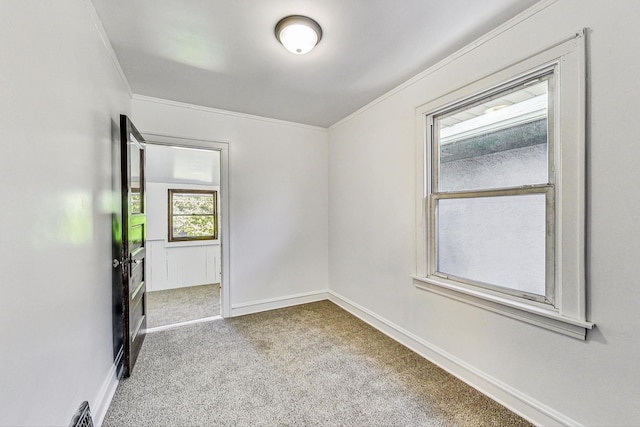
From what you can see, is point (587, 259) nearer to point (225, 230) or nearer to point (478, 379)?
point (478, 379)

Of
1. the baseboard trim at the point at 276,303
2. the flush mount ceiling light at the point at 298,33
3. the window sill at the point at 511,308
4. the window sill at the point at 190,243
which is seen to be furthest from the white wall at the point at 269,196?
the window sill at the point at 190,243

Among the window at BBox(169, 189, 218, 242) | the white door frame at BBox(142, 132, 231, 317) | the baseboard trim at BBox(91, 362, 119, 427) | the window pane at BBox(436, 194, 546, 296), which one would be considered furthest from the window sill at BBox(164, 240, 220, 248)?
the window pane at BBox(436, 194, 546, 296)

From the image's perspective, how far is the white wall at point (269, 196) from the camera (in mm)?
3201

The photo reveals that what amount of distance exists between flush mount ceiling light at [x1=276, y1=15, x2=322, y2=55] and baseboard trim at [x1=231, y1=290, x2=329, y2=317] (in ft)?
9.28

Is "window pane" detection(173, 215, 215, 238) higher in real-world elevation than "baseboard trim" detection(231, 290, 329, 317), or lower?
higher

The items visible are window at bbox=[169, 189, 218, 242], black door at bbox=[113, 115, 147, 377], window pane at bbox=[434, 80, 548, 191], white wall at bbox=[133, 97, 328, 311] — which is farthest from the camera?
window at bbox=[169, 189, 218, 242]

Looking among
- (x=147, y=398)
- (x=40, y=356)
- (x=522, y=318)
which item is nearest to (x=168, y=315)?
(x=147, y=398)

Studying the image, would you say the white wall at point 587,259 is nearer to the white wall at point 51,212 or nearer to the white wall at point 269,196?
the white wall at point 269,196

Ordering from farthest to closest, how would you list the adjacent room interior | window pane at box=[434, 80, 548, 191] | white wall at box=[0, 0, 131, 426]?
the adjacent room interior, window pane at box=[434, 80, 548, 191], white wall at box=[0, 0, 131, 426]

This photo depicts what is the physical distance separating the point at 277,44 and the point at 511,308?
242 cm

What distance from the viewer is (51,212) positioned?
3.84ft

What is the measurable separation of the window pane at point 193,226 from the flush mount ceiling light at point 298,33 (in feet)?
15.2

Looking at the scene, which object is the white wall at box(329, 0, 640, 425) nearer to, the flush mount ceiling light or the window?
the flush mount ceiling light

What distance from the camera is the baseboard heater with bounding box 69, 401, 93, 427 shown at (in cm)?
128
